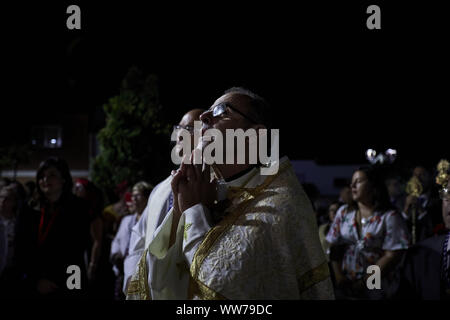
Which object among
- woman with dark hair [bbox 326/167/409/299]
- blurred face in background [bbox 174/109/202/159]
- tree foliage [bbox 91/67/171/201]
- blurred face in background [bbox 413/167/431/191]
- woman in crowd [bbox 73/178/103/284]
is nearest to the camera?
blurred face in background [bbox 174/109/202/159]

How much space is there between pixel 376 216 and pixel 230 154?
119 inches

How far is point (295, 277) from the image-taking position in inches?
76.3

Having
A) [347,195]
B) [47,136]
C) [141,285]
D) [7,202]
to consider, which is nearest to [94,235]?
[7,202]

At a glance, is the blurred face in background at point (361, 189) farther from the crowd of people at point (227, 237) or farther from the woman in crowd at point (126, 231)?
the woman in crowd at point (126, 231)

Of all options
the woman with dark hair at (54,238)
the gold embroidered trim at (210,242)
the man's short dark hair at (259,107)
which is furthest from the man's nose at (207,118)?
the woman with dark hair at (54,238)

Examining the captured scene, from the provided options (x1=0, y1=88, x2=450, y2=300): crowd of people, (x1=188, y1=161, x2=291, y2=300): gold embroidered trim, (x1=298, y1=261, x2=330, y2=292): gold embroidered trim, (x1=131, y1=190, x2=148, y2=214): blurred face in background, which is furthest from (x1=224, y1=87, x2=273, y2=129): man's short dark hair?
(x1=131, y1=190, x2=148, y2=214): blurred face in background

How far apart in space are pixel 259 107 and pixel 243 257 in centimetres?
77

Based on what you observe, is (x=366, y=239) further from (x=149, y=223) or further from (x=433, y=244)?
(x=149, y=223)

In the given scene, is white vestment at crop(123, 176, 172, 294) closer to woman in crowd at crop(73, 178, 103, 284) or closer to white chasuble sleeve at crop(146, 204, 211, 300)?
white chasuble sleeve at crop(146, 204, 211, 300)

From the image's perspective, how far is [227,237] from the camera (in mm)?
→ 1962

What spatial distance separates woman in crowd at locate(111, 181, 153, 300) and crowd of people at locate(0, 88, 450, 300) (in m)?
0.02

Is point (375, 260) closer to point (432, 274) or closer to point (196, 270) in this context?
point (432, 274)

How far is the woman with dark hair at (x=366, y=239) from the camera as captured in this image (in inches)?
178

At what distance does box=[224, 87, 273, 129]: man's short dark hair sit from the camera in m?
2.27
